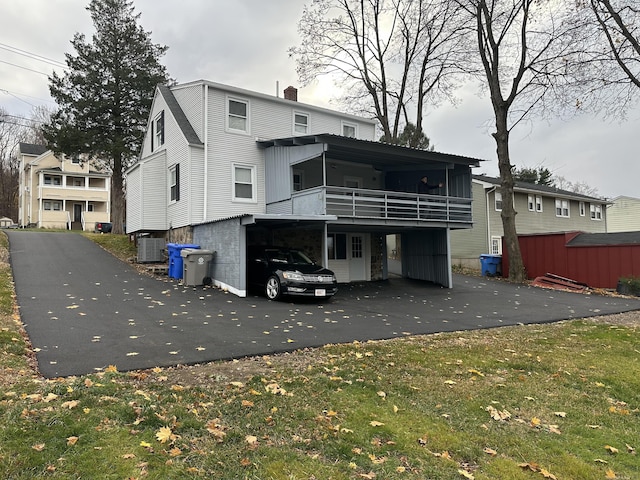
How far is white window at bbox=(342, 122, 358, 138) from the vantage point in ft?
68.4

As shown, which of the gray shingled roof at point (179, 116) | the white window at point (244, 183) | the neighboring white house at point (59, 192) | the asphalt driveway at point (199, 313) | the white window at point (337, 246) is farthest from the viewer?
the neighboring white house at point (59, 192)

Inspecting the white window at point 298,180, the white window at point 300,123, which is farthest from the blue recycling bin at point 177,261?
the white window at point 300,123

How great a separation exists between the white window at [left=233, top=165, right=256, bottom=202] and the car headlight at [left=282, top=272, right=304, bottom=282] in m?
6.30

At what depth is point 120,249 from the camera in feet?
64.5

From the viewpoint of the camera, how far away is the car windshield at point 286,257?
12797 millimetres

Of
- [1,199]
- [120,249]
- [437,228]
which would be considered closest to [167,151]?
[120,249]

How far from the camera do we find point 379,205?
15.8 m

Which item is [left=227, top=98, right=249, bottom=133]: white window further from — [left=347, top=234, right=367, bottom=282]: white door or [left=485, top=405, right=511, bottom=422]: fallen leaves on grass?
[left=485, top=405, right=511, bottom=422]: fallen leaves on grass

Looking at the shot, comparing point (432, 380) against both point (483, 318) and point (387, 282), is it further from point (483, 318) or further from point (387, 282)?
point (387, 282)

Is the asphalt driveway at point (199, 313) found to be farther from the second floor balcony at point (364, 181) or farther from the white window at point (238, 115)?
the white window at point (238, 115)

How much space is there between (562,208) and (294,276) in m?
29.8

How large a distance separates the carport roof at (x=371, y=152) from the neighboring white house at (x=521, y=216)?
10.0 meters

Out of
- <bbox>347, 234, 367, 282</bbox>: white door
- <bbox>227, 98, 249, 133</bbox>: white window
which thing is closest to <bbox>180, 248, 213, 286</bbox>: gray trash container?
<bbox>227, 98, 249, 133</bbox>: white window

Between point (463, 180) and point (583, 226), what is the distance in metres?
23.4
